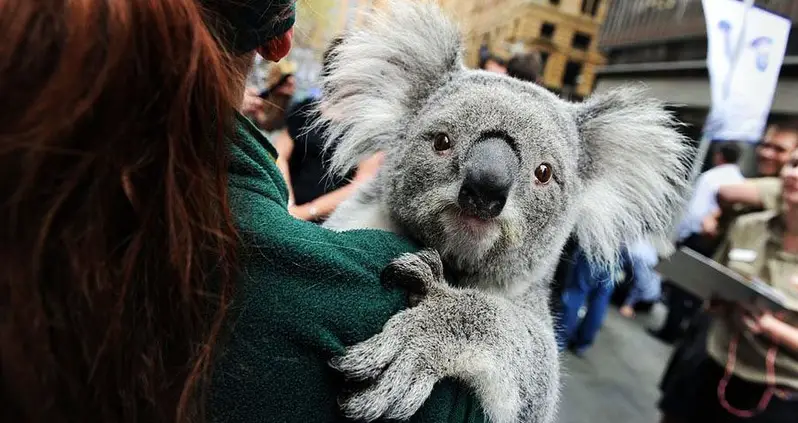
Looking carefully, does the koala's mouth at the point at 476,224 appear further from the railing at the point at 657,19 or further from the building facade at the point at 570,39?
the building facade at the point at 570,39

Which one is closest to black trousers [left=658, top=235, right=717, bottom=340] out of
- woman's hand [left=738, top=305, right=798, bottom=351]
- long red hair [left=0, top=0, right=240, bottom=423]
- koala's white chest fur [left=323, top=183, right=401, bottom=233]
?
woman's hand [left=738, top=305, right=798, bottom=351]

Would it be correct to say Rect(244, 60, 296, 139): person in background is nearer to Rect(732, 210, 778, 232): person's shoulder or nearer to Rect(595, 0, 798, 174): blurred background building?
Rect(732, 210, 778, 232): person's shoulder

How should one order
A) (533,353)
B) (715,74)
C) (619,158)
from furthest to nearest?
1. (715,74)
2. (619,158)
3. (533,353)

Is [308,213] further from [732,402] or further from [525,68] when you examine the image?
[732,402]

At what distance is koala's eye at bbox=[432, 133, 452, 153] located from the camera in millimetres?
1104

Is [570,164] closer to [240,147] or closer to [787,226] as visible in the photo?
[240,147]

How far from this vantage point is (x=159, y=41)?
55 centimetres

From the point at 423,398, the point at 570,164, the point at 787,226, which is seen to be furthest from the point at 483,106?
the point at 787,226

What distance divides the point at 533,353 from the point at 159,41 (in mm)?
809

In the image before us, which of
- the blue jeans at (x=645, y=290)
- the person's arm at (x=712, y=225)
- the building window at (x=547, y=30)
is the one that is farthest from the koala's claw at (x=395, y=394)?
the building window at (x=547, y=30)

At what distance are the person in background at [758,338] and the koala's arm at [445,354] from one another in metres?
1.53

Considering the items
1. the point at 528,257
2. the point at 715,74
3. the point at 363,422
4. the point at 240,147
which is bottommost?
the point at 363,422

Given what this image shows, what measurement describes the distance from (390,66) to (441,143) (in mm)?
294

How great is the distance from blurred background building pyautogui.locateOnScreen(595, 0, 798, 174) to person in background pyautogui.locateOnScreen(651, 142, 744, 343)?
1.19 metres
